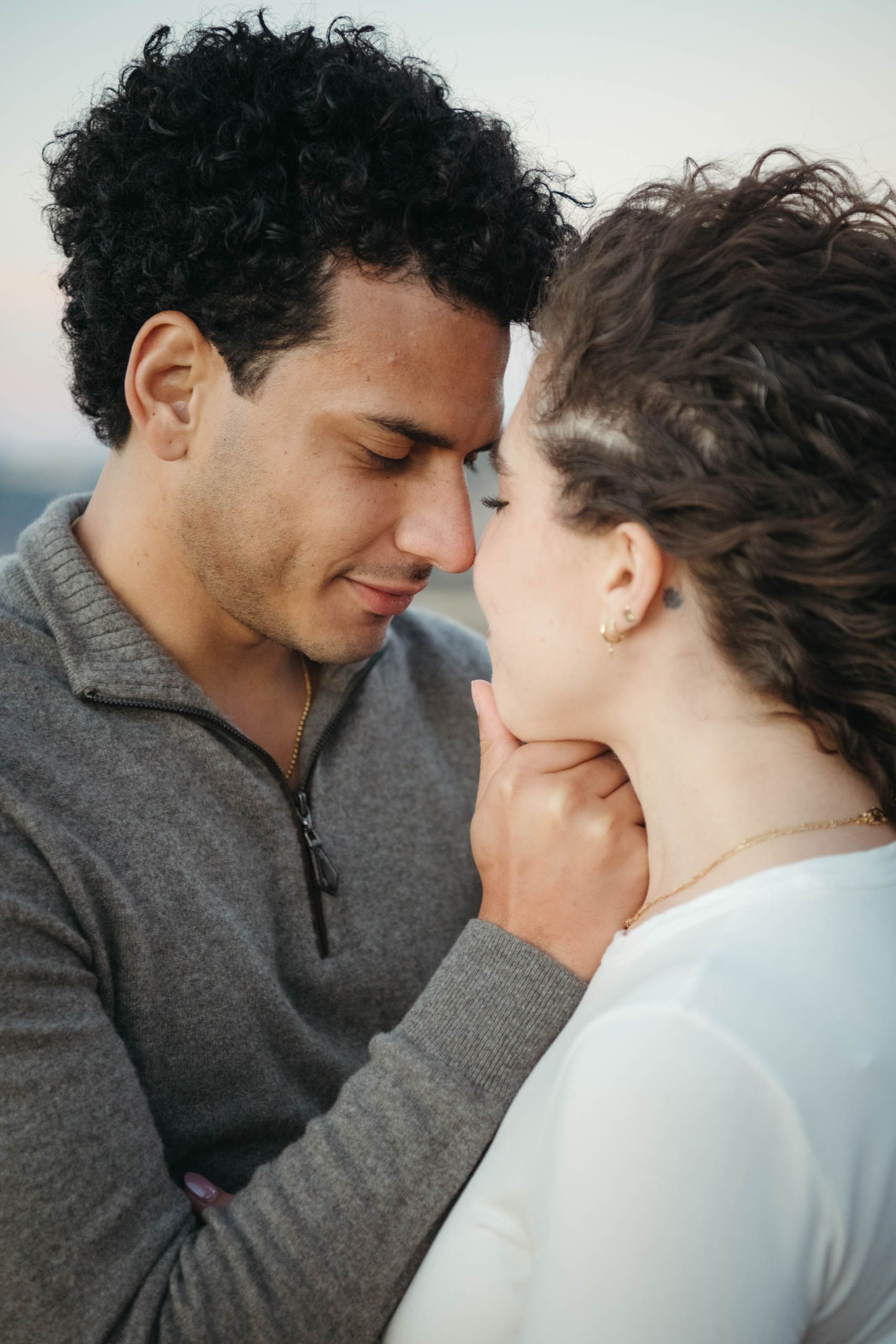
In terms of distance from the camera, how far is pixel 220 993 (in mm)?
1445

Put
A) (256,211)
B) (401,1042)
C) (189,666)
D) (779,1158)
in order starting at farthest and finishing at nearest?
(189,666) → (256,211) → (401,1042) → (779,1158)

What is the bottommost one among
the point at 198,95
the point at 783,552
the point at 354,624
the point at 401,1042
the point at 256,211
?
the point at 401,1042

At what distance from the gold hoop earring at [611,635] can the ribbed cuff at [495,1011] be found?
0.43 m

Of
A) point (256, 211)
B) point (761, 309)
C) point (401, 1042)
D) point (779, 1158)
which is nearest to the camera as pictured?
point (779, 1158)

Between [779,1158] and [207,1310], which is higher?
[779,1158]

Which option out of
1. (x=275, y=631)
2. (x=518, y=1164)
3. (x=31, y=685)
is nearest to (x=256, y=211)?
(x=275, y=631)

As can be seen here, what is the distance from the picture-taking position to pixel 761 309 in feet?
3.29

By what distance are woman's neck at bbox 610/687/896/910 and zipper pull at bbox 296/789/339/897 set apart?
0.67 m

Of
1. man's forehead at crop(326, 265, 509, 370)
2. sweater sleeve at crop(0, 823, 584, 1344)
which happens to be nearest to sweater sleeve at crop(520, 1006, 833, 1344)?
sweater sleeve at crop(0, 823, 584, 1344)

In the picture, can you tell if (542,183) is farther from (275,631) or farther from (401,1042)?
(401,1042)

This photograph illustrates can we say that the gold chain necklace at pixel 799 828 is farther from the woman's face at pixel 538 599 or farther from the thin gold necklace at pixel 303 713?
the thin gold necklace at pixel 303 713

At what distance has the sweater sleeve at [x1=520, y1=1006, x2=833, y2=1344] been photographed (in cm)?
83

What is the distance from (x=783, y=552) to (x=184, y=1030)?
1.03 m

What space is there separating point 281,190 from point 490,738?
3.04ft
